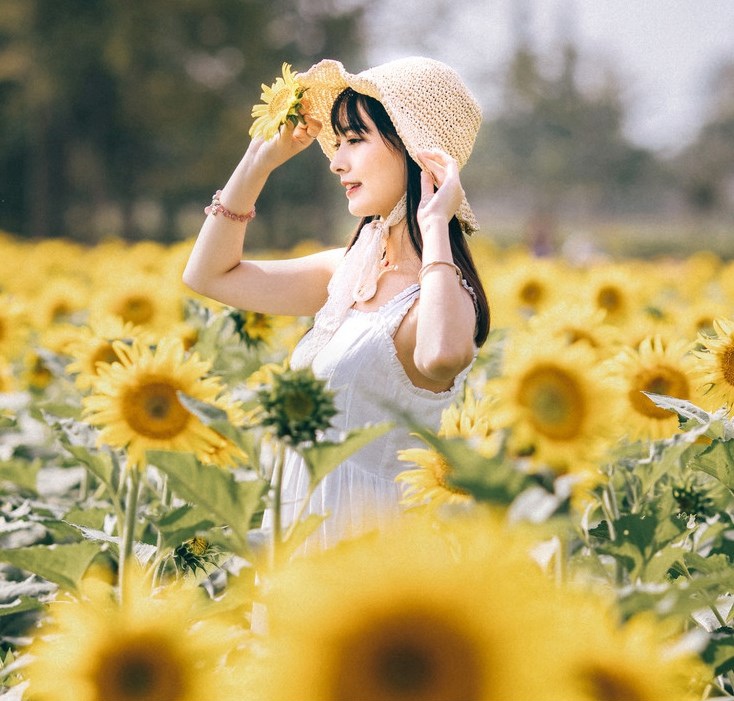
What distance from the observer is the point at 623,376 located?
72.7 inches

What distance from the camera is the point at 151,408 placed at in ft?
4.63

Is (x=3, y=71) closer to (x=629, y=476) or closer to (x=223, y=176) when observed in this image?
(x=223, y=176)

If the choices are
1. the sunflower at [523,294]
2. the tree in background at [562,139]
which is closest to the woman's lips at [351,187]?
the sunflower at [523,294]

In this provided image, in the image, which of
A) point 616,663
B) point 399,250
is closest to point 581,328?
point 399,250

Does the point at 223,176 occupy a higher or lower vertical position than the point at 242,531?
higher

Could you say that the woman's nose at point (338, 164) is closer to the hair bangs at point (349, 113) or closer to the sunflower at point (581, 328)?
the hair bangs at point (349, 113)

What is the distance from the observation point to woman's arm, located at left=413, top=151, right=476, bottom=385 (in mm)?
1517

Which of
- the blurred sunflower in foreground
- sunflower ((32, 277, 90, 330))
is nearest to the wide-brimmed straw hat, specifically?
the blurred sunflower in foreground

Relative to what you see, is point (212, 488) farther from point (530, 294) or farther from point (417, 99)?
point (530, 294)

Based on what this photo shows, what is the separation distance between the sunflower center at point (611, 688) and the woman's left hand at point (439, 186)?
1051 mm

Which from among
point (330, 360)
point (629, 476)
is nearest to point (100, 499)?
point (330, 360)

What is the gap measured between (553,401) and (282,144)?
44.0 inches

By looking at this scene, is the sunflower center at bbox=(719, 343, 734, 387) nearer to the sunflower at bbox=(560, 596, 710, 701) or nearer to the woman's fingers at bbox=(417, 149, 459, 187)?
the woman's fingers at bbox=(417, 149, 459, 187)

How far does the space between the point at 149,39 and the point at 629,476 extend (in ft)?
67.2
